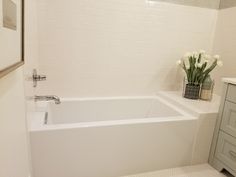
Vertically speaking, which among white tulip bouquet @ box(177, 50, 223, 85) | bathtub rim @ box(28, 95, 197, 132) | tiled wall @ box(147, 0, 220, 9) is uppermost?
tiled wall @ box(147, 0, 220, 9)

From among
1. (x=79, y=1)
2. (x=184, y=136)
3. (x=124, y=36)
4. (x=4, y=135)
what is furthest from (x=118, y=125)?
(x=79, y=1)

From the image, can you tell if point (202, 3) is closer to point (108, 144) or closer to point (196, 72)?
point (196, 72)

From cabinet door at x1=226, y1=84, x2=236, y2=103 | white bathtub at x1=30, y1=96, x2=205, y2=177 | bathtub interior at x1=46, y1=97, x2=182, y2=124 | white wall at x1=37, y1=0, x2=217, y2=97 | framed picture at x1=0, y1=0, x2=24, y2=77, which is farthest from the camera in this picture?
bathtub interior at x1=46, y1=97, x2=182, y2=124

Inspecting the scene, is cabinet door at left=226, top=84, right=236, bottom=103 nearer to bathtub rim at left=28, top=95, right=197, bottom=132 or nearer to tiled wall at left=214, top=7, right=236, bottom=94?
bathtub rim at left=28, top=95, right=197, bottom=132

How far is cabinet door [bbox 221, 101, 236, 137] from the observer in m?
1.53

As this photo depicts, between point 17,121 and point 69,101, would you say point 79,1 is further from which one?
point 17,121

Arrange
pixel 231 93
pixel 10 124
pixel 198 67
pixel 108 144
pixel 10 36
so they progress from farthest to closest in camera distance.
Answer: pixel 198 67 → pixel 231 93 → pixel 108 144 → pixel 10 124 → pixel 10 36

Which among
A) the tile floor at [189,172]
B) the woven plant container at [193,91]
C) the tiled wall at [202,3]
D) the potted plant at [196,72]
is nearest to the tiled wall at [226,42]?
the tiled wall at [202,3]

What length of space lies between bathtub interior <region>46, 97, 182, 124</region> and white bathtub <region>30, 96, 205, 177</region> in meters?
0.01

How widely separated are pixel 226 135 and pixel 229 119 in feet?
0.45

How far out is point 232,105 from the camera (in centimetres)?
154

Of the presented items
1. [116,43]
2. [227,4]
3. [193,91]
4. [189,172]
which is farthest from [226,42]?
[189,172]

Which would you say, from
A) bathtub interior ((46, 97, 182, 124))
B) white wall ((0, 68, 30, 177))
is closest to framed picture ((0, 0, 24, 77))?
white wall ((0, 68, 30, 177))

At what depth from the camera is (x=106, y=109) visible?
6.78ft
